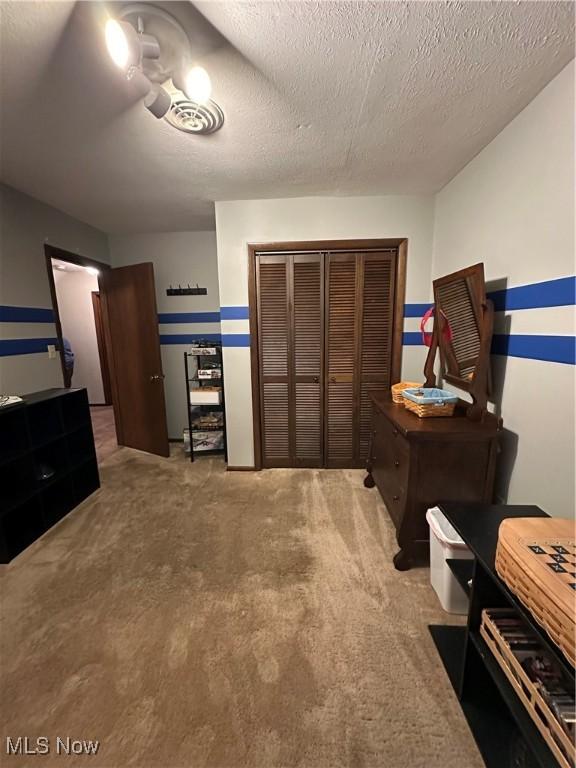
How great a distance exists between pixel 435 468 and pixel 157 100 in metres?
2.10

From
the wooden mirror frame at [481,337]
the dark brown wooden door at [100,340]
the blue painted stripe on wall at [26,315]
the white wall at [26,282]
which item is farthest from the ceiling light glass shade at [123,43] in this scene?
the dark brown wooden door at [100,340]

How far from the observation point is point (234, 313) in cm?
262

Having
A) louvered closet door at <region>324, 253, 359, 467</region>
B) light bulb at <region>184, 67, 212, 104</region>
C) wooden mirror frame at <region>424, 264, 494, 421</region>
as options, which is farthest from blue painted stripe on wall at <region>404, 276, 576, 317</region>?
light bulb at <region>184, 67, 212, 104</region>

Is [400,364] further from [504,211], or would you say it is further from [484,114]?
[484,114]

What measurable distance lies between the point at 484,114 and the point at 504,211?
470 millimetres

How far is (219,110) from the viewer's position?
1.41 metres

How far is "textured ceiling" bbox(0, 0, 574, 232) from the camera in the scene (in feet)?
3.25

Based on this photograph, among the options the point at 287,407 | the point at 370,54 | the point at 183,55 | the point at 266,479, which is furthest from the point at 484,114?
the point at 266,479

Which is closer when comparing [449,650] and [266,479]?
[449,650]

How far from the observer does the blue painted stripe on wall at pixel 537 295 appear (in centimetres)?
120

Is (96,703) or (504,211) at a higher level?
(504,211)

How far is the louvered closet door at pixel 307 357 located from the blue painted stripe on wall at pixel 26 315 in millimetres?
2108

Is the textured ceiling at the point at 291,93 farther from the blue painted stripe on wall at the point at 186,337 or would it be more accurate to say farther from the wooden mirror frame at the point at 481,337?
the blue painted stripe on wall at the point at 186,337

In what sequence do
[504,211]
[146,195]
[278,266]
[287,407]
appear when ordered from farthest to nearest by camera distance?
[287,407], [278,266], [146,195], [504,211]
